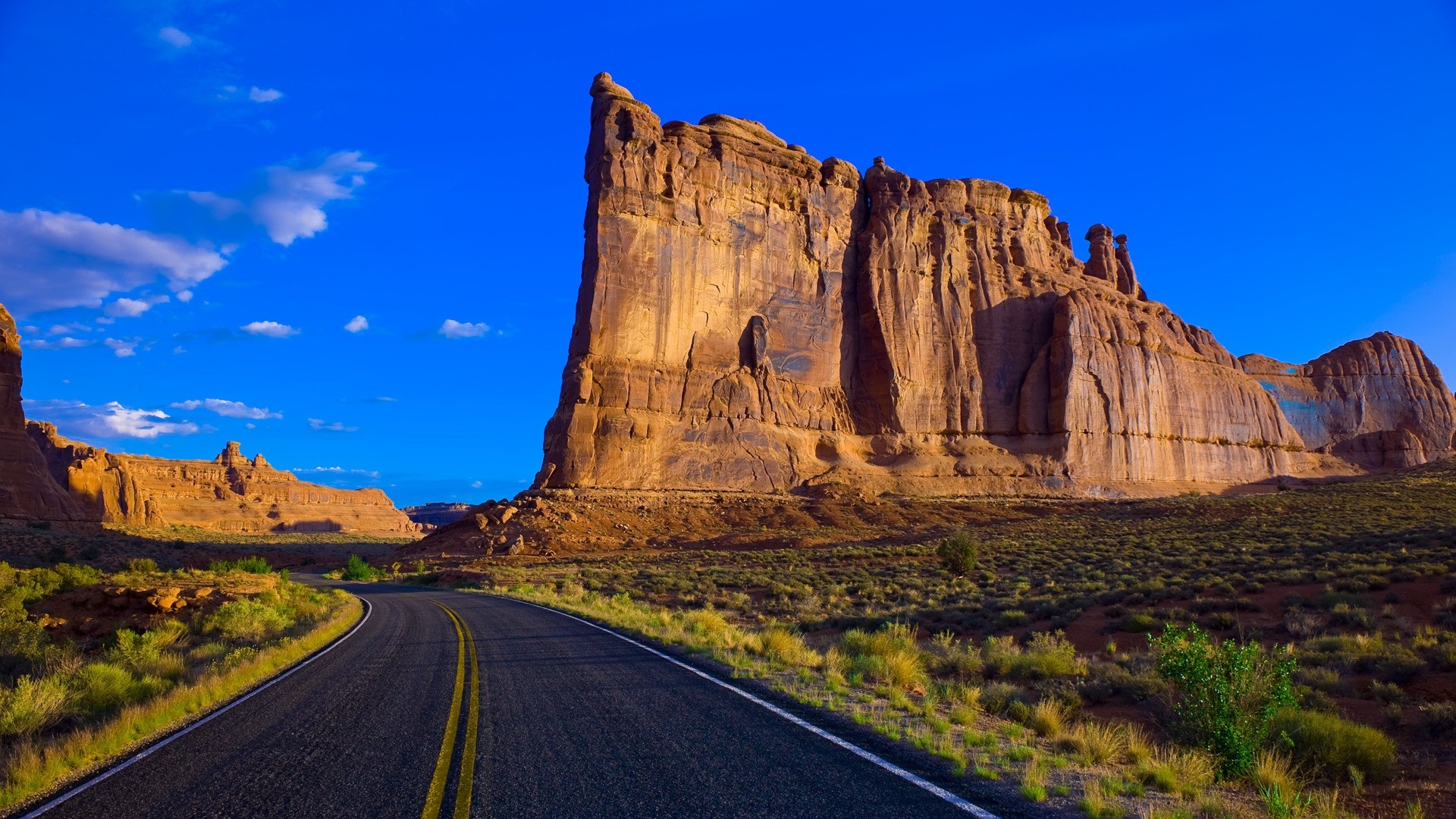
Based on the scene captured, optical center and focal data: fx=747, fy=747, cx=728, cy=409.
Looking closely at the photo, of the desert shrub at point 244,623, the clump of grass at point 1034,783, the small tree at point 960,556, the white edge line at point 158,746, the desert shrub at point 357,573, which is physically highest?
the small tree at point 960,556

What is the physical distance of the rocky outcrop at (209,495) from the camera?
245 feet

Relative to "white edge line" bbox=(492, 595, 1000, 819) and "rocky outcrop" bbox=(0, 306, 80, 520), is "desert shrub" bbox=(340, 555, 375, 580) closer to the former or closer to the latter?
"rocky outcrop" bbox=(0, 306, 80, 520)

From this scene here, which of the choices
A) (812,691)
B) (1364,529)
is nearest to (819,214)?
(1364,529)

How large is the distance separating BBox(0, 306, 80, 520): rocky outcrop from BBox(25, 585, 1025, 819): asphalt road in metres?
65.7

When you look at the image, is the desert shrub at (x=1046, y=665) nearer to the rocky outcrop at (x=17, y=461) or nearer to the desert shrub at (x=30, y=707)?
the desert shrub at (x=30, y=707)

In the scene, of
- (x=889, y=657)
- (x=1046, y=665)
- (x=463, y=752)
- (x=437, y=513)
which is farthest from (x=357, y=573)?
(x=437, y=513)

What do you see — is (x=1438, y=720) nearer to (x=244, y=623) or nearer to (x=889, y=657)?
(x=889, y=657)

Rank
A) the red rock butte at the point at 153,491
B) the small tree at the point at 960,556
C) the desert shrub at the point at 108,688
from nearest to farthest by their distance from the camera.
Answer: the desert shrub at the point at 108,688, the small tree at the point at 960,556, the red rock butte at the point at 153,491

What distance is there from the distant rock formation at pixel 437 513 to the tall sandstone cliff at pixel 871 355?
4286 inches

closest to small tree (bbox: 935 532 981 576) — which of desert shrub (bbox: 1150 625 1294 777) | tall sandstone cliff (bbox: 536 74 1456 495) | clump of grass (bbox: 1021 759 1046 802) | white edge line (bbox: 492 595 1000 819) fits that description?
white edge line (bbox: 492 595 1000 819)

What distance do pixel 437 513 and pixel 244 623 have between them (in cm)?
16201

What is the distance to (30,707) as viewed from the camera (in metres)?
7.59

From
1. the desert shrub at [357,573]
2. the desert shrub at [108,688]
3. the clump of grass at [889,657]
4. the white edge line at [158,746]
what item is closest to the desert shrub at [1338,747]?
the clump of grass at [889,657]

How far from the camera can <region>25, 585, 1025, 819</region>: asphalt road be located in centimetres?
491
